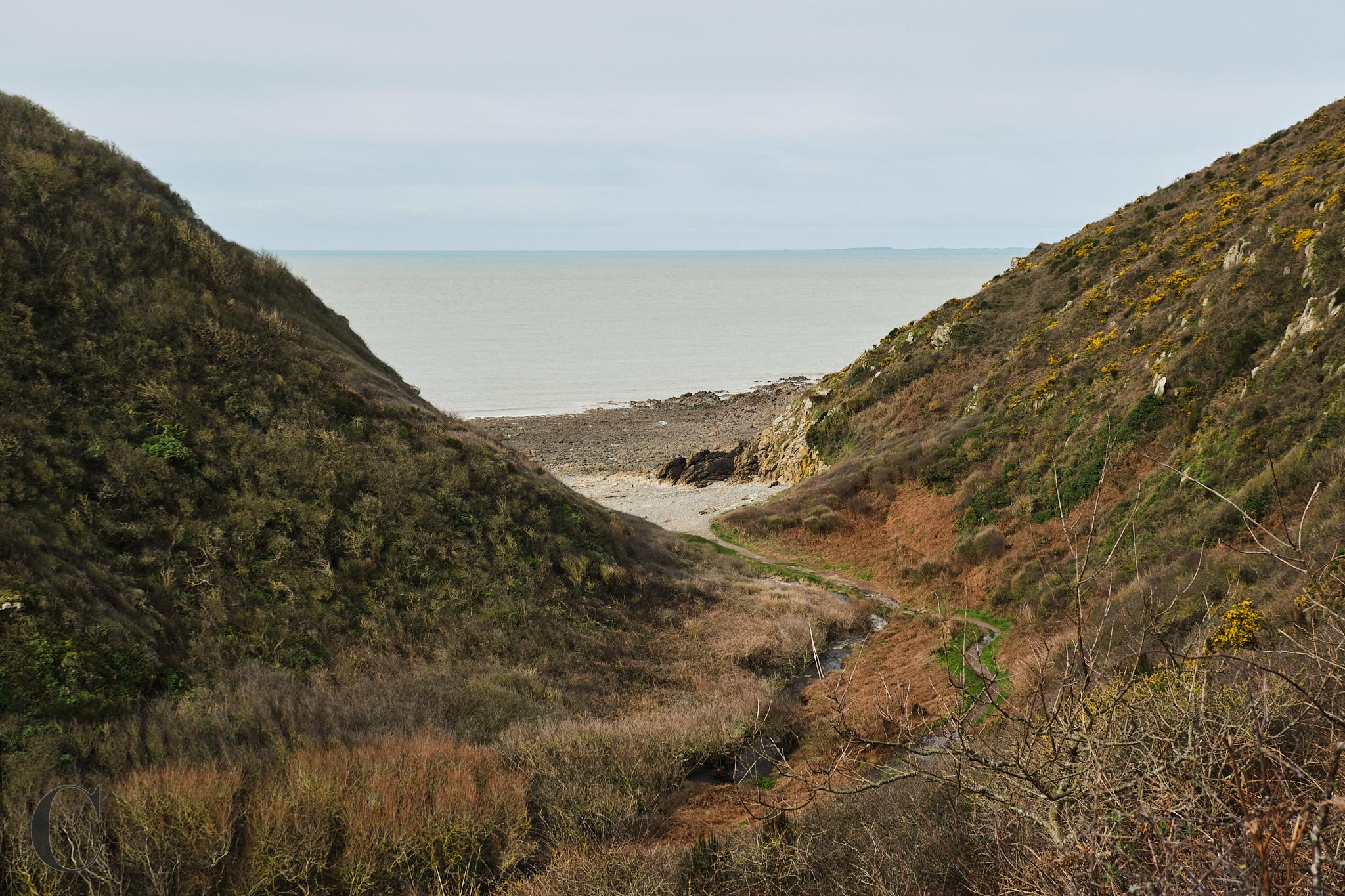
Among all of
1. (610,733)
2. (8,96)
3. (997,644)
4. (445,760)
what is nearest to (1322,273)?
(997,644)

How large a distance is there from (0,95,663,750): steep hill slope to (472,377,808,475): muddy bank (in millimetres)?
27836

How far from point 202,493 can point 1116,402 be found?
22.7 m

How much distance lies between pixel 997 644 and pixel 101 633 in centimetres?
1539

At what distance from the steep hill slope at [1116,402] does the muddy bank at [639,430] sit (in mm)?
14447

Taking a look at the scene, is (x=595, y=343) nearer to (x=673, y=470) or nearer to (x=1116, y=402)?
(x=673, y=470)

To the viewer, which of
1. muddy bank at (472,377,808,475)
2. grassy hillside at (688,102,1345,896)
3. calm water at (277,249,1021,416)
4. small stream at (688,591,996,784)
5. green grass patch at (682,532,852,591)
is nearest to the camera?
grassy hillside at (688,102,1345,896)

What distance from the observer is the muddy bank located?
5006cm

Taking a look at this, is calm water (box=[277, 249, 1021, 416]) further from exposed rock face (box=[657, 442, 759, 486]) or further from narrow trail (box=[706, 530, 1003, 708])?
narrow trail (box=[706, 530, 1003, 708])

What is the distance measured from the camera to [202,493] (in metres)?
13.5

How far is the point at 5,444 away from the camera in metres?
11.5

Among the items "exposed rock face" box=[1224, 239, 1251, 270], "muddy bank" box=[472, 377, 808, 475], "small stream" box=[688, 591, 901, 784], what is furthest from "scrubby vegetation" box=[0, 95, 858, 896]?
"muddy bank" box=[472, 377, 808, 475]

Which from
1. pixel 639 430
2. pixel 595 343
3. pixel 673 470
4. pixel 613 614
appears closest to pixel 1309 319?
pixel 613 614

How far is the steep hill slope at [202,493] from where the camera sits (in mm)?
10211

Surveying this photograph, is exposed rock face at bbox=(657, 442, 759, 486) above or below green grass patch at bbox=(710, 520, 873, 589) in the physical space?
above
